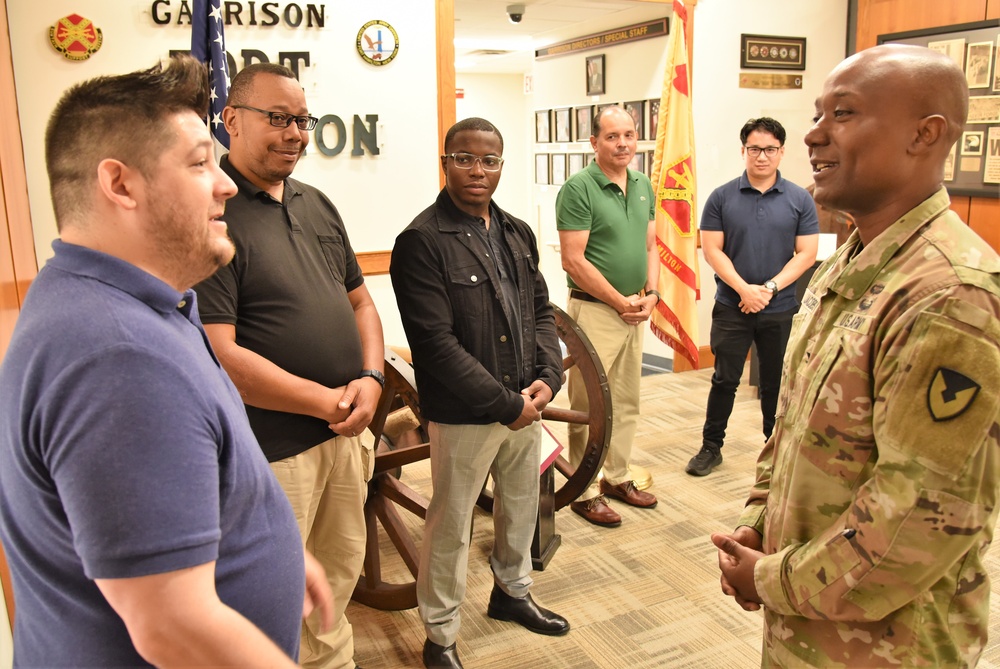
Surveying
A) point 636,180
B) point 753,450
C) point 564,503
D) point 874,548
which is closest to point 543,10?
point 636,180

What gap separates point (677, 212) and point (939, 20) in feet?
8.54

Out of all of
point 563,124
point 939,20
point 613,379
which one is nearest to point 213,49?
point 613,379

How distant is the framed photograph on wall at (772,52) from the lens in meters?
5.38

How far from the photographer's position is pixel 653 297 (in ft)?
10.8

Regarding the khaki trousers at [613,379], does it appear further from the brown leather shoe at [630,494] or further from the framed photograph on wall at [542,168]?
the framed photograph on wall at [542,168]

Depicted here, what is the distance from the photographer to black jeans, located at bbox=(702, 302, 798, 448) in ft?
11.9

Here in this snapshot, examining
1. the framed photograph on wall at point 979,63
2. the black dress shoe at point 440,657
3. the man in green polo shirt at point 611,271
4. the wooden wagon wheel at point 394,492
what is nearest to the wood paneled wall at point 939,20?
the framed photograph on wall at point 979,63

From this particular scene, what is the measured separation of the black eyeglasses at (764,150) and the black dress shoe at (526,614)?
2302 mm

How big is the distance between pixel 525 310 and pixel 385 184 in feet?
7.21

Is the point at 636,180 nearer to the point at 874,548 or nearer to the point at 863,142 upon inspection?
the point at 863,142

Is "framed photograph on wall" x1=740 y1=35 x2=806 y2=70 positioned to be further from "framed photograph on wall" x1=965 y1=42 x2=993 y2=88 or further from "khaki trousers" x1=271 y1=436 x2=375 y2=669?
"khaki trousers" x1=271 y1=436 x2=375 y2=669

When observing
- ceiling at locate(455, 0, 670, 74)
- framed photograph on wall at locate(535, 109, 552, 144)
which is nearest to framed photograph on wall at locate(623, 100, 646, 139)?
ceiling at locate(455, 0, 670, 74)

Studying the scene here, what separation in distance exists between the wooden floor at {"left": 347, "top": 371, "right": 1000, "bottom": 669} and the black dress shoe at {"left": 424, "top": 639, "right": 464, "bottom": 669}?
79 mm

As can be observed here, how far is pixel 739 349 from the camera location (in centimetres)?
365
